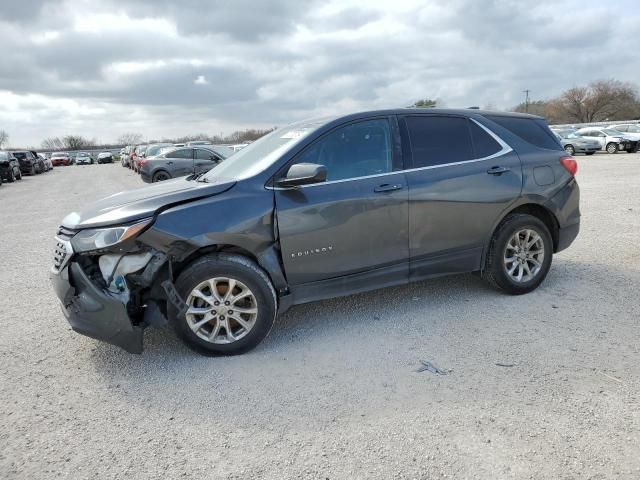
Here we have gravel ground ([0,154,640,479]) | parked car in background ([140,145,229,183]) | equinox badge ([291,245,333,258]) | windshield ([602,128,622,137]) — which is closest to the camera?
gravel ground ([0,154,640,479])

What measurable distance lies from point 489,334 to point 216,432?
224 cm

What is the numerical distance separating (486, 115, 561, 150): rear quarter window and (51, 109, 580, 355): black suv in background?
0.6 inches

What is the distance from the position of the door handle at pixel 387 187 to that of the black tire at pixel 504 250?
118cm

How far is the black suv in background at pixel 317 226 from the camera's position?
337 centimetres

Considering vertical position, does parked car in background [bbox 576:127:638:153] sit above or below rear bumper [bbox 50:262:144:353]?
above

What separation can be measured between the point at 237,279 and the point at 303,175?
914 mm

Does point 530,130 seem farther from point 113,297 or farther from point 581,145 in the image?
point 581,145

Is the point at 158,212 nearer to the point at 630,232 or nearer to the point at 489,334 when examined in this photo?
the point at 489,334

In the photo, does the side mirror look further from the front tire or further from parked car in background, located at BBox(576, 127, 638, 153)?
the front tire

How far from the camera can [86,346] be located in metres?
3.85

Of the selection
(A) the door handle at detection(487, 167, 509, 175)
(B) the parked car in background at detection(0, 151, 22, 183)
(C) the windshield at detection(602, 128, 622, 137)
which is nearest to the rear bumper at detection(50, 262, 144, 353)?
(A) the door handle at detection(487, 167, 509, 175)

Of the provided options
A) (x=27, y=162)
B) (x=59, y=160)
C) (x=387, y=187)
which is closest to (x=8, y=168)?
(x=27, y=162)

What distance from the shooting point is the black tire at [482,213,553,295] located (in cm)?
439

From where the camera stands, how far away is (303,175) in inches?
139
